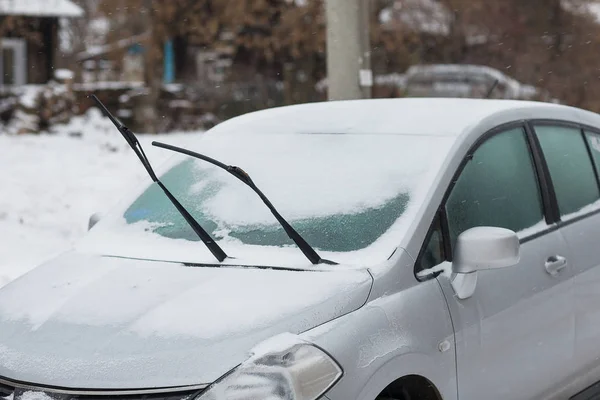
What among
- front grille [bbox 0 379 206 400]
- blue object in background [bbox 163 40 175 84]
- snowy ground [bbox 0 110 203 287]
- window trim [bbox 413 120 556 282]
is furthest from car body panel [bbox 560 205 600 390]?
blue object in background [bbox 163 40 175 84]

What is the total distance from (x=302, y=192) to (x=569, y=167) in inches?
57.6

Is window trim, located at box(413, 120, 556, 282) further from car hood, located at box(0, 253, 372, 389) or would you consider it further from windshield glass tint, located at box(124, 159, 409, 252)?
car hood, located at box(0, 253, 372, 389)

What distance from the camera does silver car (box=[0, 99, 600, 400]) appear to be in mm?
3033

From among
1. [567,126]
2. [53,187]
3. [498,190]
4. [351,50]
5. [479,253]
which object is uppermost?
[351,50]

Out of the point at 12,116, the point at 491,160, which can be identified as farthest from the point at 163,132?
the point at 491,160

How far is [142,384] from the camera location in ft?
9.61

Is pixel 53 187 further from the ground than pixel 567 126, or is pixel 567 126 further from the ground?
pixel 567 126

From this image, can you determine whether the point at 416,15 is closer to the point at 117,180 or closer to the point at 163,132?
the point at 163,132

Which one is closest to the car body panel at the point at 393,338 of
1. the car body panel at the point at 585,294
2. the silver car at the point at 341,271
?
the silver car at the point at 341,271

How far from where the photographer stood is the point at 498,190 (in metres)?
4.18

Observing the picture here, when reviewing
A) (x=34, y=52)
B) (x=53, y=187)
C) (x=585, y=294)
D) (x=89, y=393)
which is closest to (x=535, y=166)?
(x=585, y=294)

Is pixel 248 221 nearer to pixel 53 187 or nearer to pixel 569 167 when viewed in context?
pixel 569 167

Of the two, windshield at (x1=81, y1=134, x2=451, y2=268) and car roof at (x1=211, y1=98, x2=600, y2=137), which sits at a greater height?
car roof at (x1=211, y1=98, x2=600, y2=137)

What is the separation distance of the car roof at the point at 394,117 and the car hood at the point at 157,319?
0.95m
